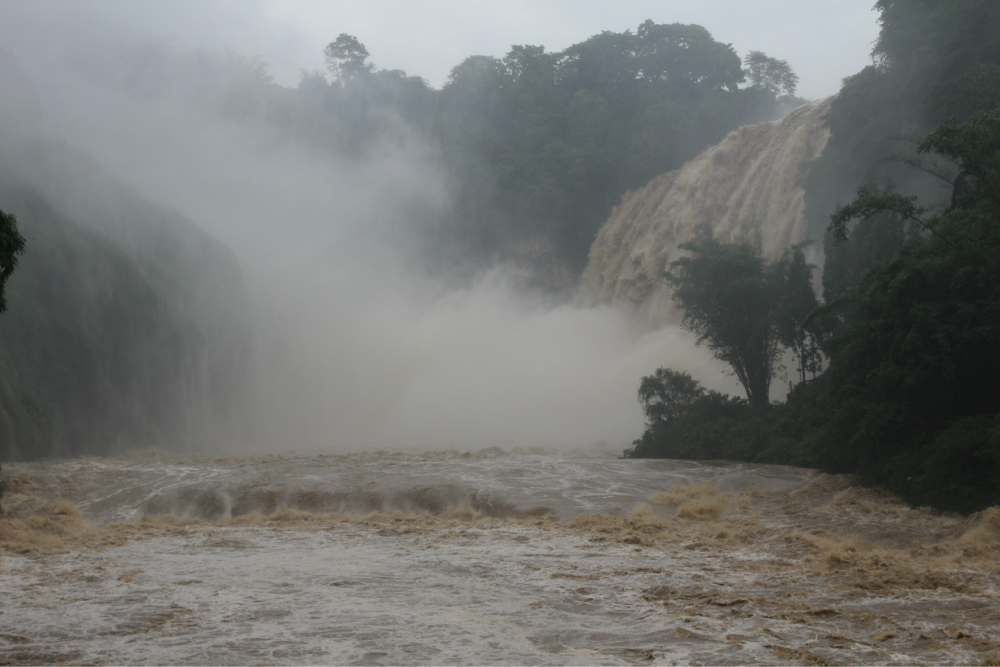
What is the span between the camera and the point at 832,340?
66.9 feet

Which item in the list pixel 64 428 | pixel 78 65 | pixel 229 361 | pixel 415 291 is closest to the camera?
pixel 64 428

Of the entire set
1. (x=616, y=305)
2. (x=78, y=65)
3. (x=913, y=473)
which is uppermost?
(x=78, y=65)

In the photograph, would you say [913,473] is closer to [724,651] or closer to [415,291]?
[724,651]

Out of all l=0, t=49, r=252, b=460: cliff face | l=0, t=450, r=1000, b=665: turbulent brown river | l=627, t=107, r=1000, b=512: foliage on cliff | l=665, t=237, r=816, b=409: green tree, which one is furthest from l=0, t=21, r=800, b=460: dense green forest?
l=627, t=107, r=1000, b=512: foliage on cliff

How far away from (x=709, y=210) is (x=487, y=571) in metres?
32.4

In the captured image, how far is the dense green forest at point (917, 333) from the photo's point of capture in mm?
14914

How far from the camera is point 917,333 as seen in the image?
1559 cm

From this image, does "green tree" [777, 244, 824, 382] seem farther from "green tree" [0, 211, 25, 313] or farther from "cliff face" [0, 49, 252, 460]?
"cliff face" [0, 49, 252, 460]

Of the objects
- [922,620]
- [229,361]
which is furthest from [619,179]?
[922,620]

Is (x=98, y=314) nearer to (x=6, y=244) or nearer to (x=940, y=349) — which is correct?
(x=6, y=244)

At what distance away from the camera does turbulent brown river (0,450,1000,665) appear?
25.7ft

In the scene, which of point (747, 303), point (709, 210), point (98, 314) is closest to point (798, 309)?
point (747, 303)

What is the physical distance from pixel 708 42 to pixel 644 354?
2817 centimetres

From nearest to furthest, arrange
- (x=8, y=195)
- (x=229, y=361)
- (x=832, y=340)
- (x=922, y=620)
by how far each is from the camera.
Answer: (x=922, y=620) → (x=832, y=340) → (x=8, y=195) → (x=229, y=361)
